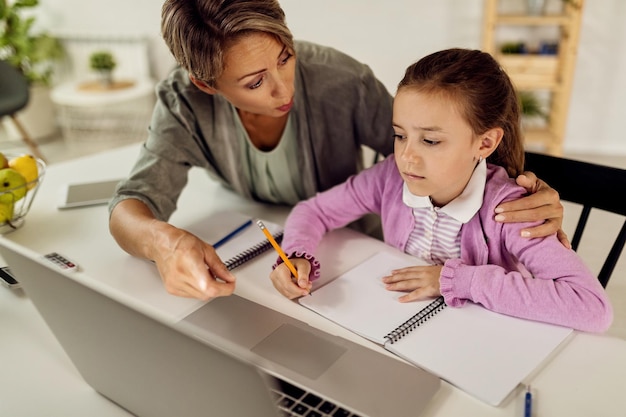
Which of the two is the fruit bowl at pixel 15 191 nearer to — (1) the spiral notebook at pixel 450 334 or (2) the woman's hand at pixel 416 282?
(1) the spiral notebook at pixel 450 334

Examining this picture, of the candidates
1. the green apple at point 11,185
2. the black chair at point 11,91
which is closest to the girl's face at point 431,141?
the green apple at point 11,185

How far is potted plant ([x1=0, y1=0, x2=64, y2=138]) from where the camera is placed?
3461mm

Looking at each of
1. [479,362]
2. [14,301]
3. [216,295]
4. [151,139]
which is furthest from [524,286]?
[14,301]

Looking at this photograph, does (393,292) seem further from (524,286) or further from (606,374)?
(606,374)

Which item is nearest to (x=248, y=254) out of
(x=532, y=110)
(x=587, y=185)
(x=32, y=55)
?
(x=587, y=185)

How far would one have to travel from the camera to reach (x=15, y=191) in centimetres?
116

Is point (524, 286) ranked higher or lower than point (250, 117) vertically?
lower

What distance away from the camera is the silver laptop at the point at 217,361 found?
504mm

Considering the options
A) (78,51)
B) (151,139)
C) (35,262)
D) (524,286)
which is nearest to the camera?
(35,262)

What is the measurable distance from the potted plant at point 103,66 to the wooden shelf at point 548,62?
2251mm

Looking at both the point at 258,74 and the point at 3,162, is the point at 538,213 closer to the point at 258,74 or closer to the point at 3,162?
the point at 258,74

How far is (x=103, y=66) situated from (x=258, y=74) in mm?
2707

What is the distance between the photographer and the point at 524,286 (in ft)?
2.62

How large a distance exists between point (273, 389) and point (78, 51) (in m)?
3.98
